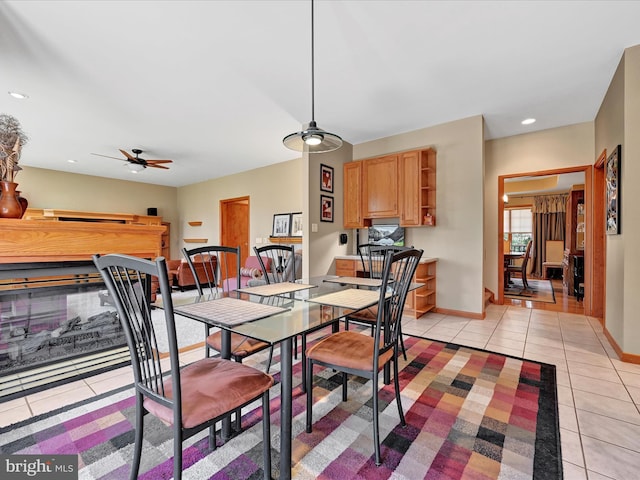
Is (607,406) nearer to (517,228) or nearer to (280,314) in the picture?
(280,314)

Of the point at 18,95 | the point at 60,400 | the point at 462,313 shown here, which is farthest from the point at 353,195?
the point at 18,95

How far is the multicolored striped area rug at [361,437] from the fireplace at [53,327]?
612 millimetres

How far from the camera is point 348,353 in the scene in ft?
5.35

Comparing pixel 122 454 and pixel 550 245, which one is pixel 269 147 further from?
Result: pixel 550 245

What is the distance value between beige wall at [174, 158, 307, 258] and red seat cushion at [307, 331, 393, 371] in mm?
3882

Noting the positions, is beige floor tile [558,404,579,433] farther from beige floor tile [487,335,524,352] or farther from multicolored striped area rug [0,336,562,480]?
beige floor tile [487,335,524,352]

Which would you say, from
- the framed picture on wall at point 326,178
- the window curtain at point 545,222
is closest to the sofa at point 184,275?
the framed picture on wall at point 326,178

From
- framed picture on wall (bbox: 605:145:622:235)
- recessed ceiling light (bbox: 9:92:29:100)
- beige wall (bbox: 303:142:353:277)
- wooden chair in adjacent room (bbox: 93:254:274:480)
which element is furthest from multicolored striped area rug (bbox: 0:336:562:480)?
recessed ceiling light (bbox: 9:92:29:100)

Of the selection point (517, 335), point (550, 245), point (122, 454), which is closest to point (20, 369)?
point (122, 454)

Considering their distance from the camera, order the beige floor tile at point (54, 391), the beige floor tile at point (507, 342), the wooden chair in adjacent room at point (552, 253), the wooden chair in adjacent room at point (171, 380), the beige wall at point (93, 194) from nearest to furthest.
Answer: the wooden chair in adjacent room at point (171, 380), the beige floor tile at point (54, 391), the beige floor tile at point (507, 342), the beige wall at point (93, 194), the wooden chair in adjacent room at point (552, 253)

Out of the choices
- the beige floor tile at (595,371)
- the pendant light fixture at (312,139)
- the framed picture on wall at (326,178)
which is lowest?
the beige floor tile at (595,371)

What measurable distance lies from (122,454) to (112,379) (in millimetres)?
998

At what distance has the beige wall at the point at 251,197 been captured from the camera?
19.4 feet

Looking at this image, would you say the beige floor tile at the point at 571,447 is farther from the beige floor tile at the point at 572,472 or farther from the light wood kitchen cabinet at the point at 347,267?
the light wood kitchen cabinet at the point at 347,267
